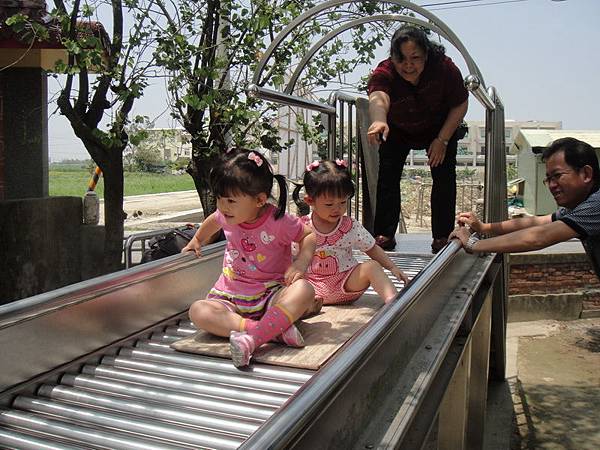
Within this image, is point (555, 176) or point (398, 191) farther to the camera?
point (398, 191)

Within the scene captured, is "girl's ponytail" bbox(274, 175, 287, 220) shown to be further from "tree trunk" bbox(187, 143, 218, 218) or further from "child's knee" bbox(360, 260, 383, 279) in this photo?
"tree trunk" bbox(187, 143, 218, 218)

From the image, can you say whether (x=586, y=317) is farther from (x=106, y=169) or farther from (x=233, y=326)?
(x=233, y=326)

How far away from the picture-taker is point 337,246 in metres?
3.33

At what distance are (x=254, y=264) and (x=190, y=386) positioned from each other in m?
0.70

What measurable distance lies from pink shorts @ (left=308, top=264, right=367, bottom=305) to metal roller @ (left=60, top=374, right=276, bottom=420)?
3.76 ft

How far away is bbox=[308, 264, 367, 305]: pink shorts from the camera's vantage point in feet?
10.9

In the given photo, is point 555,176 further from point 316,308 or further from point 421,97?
Result: point 316,308

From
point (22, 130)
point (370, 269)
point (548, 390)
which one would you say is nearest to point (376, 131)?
point (370, 269)

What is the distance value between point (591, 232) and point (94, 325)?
2.42m

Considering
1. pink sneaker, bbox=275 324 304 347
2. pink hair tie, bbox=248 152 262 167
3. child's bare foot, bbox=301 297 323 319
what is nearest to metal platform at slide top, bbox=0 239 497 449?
pink sneaker, bbox=275 324 304 347

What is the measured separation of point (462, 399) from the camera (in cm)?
Answer: 350

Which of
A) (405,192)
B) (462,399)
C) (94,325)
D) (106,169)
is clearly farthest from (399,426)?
(405,192)

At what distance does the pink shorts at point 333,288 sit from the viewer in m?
3.32

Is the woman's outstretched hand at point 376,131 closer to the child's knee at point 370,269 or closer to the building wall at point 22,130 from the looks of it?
the child's knee at point 370,269
